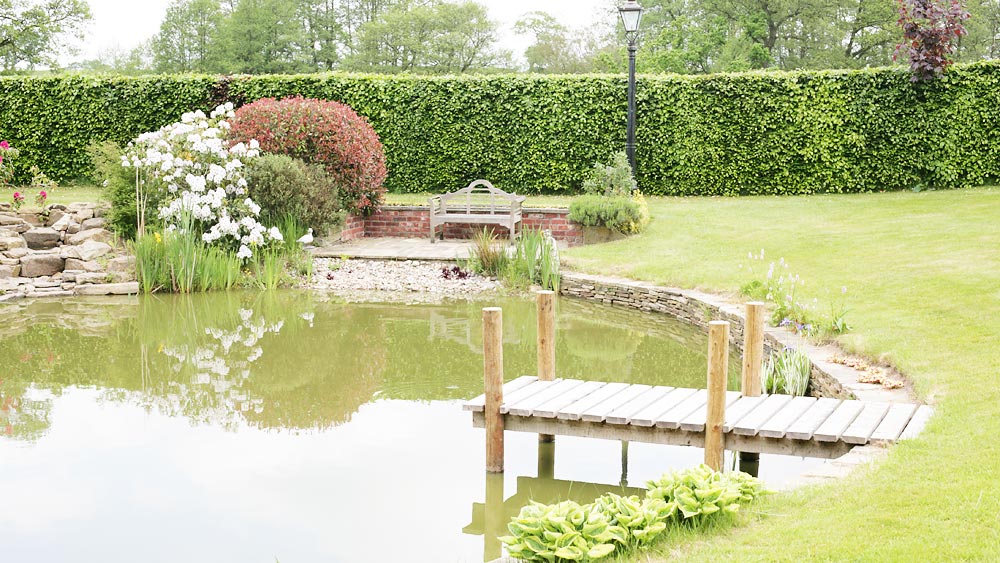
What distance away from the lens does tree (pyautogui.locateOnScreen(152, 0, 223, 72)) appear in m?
37.7

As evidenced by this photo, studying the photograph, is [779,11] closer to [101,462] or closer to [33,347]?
[33,347]

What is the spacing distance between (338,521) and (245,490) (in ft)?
2.27

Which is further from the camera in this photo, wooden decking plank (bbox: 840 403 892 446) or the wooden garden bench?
the wooden garden bench

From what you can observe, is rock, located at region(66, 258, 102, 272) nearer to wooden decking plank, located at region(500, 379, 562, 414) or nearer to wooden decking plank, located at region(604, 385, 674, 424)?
wooden decking plank, located at region(500, 379, 562, 414)

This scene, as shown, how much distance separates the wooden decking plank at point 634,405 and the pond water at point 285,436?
374 millimetres

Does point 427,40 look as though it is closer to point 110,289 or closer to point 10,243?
point 10,243

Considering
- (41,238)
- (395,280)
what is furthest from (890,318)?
(41,238)

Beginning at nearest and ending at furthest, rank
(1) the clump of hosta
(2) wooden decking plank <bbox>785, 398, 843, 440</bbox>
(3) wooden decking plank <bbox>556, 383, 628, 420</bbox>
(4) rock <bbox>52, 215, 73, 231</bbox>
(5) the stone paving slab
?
(2) wooden decking plank <bbox>785, 398, 843, 440</bbox> < (3) wooden decking plank <bbox>556, 383, 628, 420</bbox> < (1) the clump of hosta < (4) rock <bbox>52, 215, 73, 231</bbox> < (5) the stone paving slab

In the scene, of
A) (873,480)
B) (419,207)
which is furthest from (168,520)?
(419,207)

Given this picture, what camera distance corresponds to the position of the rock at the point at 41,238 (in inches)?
500

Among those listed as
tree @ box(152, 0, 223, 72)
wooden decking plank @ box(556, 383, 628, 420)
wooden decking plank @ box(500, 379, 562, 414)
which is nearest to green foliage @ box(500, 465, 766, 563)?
wooden decking plank @ box(556, 383, 628, 420)

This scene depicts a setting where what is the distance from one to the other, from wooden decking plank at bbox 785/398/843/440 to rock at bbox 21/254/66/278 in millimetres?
9617

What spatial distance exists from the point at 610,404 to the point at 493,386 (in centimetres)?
65

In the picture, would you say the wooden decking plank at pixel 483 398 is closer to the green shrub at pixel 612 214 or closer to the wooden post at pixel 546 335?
the wooden post at pixel 546 335
